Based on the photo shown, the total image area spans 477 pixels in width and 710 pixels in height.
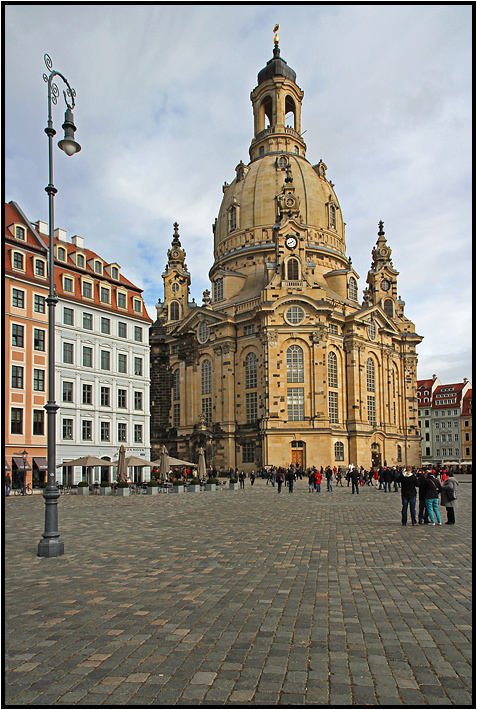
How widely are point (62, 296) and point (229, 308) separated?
28.1 metres

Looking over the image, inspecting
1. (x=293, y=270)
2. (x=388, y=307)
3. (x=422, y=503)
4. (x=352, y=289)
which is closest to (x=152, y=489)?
(x=422, y=503)

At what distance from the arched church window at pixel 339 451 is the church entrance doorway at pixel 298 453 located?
4.99m

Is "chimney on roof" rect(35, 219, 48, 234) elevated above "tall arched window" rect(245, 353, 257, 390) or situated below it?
above

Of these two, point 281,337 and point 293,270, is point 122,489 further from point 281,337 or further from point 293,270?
point 293,270

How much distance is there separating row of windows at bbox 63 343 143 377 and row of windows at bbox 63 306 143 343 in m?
1.76

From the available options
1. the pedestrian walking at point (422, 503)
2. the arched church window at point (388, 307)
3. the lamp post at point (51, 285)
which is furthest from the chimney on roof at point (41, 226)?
the arched church window at point (388, 307)

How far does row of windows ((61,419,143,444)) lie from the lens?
4588 centimetres

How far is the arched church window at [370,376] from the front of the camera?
7246cm

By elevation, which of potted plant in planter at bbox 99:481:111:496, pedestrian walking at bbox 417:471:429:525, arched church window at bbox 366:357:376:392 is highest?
arched church window at bbox 366:357:376:392

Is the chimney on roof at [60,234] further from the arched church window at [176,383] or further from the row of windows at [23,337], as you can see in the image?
the arched church window at [176,383]

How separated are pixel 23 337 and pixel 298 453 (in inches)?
1223

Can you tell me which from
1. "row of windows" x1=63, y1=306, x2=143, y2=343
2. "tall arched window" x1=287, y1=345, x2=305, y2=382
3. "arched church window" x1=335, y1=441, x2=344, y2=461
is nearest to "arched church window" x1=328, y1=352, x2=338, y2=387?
"tall arched window" x1=287, y1=345, x2=305, y2=382

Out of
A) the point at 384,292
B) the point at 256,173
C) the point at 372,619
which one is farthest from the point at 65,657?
the point at 384,292

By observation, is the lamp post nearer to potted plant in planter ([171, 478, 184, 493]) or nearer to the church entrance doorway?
potted plant in planter ([171, 478, 184, 493])
